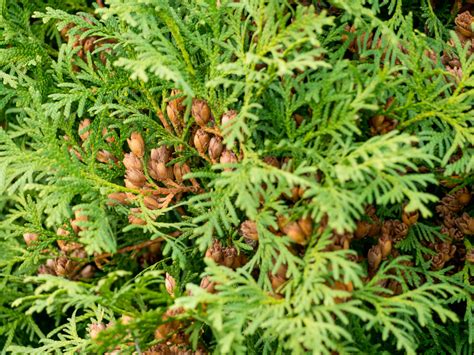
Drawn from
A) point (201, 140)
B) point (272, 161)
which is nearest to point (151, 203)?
point (201, 140)

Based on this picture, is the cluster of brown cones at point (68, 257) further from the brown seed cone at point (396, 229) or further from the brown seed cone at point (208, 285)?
A: the brown seed cone at point (396, 229)

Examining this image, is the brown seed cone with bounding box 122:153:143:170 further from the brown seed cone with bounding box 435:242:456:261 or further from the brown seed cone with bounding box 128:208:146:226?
the brown seed cone with bounding box 435:242:456:261

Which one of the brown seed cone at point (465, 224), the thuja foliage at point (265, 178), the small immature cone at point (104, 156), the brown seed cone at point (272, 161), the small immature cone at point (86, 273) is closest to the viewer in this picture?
the thuja foliage at point (265, 178)

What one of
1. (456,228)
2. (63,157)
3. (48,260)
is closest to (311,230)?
(456,228)

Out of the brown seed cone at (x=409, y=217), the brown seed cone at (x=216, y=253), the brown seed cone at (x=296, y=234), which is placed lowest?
the brown seed cone at (x=409, y=217)

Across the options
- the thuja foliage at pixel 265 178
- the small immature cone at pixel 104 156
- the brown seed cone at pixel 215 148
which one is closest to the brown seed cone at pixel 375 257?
the thuja foliage at pixel 265 178

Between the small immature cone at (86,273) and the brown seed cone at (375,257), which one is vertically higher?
the small immature cone at (86,273)

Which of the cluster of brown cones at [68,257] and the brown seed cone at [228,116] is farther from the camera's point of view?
the cluster of brown cones at [68,257]
